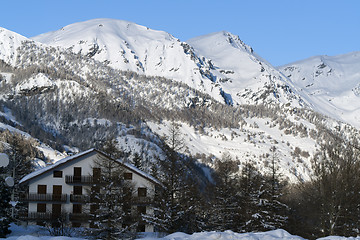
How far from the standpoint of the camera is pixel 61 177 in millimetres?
65250

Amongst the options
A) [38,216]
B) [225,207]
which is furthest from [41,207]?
[225,207]

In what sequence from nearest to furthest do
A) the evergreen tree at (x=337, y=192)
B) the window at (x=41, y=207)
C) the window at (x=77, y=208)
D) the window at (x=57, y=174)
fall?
Answer: the evergreen tree at (x=337, y=192)
the window at (x=77, y=208)
the window at (x=41, y=207)
the window at (x=57, y=174)

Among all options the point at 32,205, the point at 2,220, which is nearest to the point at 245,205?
the point at 2,220

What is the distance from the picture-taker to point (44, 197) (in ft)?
208

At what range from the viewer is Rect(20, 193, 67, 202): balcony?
62.9m

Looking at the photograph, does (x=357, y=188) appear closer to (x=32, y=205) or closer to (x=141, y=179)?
(x=141, y=179)

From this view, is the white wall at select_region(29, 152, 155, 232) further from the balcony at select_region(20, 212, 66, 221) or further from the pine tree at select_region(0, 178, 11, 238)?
the pine tree at select_region(0, 178, 11, 238)

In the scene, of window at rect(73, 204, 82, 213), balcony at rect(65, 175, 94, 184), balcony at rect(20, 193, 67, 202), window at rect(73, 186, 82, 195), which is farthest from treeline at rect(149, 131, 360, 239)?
balcony at rect(20, 193, 67, 202)

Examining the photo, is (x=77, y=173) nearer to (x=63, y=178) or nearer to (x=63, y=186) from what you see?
(x=63, y=178)

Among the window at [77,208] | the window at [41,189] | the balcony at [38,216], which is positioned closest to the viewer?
the balcony at [38,216]

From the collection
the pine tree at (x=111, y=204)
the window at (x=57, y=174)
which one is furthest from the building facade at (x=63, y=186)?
the pine tree at (x=111, y=204)

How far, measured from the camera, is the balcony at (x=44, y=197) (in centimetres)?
6291

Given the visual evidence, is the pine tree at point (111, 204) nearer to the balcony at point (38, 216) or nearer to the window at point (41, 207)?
the balcony at point (38, 216)

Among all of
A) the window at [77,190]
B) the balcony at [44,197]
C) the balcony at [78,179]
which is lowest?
the balcony at [44,197]
